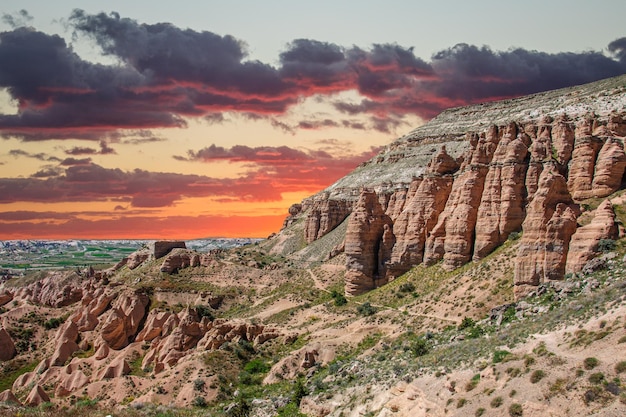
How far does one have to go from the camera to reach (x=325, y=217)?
136375 mm

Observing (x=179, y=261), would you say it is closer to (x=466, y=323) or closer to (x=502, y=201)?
(x=502, y=201)

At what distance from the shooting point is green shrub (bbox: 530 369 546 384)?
117ft

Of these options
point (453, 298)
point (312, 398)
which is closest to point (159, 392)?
point (312, 398)

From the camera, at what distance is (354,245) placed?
3406 inches

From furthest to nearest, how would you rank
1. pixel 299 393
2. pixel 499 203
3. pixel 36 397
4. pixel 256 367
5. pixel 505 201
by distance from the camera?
pixel 36 397 < pixel 499 203 < pixel 505 201 < pixel 256 367 < pixel 299 393

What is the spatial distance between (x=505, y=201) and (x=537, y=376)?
119 ft

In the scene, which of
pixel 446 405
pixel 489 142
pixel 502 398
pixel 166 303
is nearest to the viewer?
pixel 502 398

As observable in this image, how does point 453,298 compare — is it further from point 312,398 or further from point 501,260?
point 312,398

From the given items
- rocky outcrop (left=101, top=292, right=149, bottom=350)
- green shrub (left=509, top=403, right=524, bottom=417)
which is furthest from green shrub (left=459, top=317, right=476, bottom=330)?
rocky outcrop (left=101, top=292, right=149, bottom=350)

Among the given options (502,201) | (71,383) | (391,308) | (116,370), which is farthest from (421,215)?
(71,383)

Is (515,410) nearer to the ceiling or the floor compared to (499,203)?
nearer to the floor

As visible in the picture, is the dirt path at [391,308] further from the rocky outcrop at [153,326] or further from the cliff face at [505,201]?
the rocky outcrop at [153,326]

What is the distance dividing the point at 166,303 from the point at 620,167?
232 feet

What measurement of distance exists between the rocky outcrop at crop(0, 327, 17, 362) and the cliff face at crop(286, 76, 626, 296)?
54.0 m
